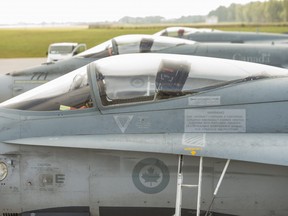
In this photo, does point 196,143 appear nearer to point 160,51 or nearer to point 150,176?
point 150,176

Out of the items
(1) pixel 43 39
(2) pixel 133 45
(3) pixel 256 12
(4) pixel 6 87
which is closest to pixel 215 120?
(4) pixel 6 87

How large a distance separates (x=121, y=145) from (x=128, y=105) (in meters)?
0.45

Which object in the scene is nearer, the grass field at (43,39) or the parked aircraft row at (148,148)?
the parked aircraft row at (148,148)

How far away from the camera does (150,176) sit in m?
3.79

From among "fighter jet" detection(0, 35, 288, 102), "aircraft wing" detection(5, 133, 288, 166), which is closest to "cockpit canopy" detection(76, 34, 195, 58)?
"fighter jet" detection(0, 35, 288, 102)

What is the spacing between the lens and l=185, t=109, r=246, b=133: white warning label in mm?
3760

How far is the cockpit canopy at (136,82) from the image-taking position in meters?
3.96

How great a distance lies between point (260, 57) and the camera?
10.4 meters

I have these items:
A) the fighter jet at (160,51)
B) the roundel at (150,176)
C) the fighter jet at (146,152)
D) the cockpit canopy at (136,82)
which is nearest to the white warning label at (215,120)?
the fighter jet at (146,152)

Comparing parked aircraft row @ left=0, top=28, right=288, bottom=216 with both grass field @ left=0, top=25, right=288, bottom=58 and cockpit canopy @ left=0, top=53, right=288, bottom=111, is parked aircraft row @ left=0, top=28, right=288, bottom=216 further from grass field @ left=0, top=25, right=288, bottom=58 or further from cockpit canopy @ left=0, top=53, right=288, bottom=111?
grass field @ left=0, top=25, right=288, bottom=58

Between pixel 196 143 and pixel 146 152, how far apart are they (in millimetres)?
435

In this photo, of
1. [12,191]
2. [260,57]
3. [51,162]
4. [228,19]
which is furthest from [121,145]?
[228,19]

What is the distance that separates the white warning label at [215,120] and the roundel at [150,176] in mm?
418

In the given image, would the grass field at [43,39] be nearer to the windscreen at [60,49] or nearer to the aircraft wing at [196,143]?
the windscreen at [60,49]
